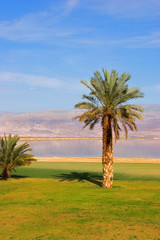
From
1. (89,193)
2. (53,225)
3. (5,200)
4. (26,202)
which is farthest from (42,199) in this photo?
(53,225)

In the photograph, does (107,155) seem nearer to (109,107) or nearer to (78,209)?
(109,107)

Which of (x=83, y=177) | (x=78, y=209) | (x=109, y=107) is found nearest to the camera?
(x=78, y=209)

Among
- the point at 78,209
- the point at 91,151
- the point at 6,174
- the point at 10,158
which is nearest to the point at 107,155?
the point at 78,209

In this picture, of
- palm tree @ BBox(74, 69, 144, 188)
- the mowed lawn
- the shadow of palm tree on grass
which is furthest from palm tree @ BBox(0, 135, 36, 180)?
palm tree @ BBox(74, 69, 144, 188)

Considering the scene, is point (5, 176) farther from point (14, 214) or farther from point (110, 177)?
point (14, 214)

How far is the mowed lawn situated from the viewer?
9.85 metres

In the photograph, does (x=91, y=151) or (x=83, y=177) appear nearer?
(x=83, y=177)

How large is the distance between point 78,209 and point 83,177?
10.2 metres

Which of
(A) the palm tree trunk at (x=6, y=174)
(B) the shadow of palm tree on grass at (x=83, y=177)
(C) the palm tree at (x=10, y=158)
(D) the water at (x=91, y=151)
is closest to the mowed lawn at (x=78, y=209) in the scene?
(B) the shadow of palm tree on grass at (x=83, y=177)

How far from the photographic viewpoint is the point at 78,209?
42.5 ft

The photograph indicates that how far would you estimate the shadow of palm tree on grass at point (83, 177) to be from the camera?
21669 mm

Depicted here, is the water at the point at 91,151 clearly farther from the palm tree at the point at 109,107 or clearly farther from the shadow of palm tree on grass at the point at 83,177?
the palm tree at the point at 109,107

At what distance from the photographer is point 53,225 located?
10.6 m

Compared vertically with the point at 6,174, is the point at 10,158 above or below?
above
